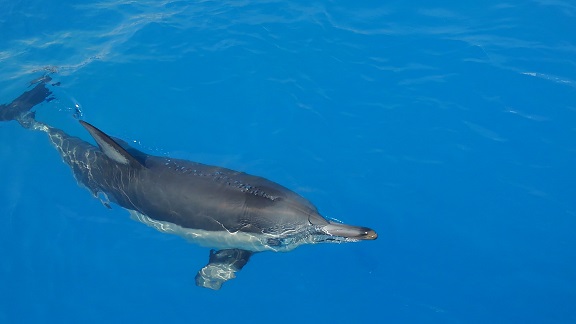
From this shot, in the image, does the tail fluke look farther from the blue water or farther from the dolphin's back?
the dolphin's back

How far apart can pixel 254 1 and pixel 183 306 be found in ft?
27.6

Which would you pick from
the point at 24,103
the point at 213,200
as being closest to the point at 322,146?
the point at 213,200

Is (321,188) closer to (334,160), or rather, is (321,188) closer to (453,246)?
(334,160)

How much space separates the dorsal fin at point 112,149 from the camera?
25.0 ft

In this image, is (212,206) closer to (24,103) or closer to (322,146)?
(322,146)

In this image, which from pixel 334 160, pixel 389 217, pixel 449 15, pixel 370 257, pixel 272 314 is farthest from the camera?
pixel 449 15

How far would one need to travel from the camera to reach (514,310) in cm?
777

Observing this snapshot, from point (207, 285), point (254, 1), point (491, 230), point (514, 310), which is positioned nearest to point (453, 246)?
point (491, 230)

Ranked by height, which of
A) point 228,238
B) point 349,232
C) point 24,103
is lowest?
point 228,238

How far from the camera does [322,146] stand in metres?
9.95

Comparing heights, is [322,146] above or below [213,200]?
above

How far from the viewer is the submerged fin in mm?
7855

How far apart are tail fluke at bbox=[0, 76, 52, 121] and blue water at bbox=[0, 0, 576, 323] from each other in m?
0.27

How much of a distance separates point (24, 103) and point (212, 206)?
5355mm
